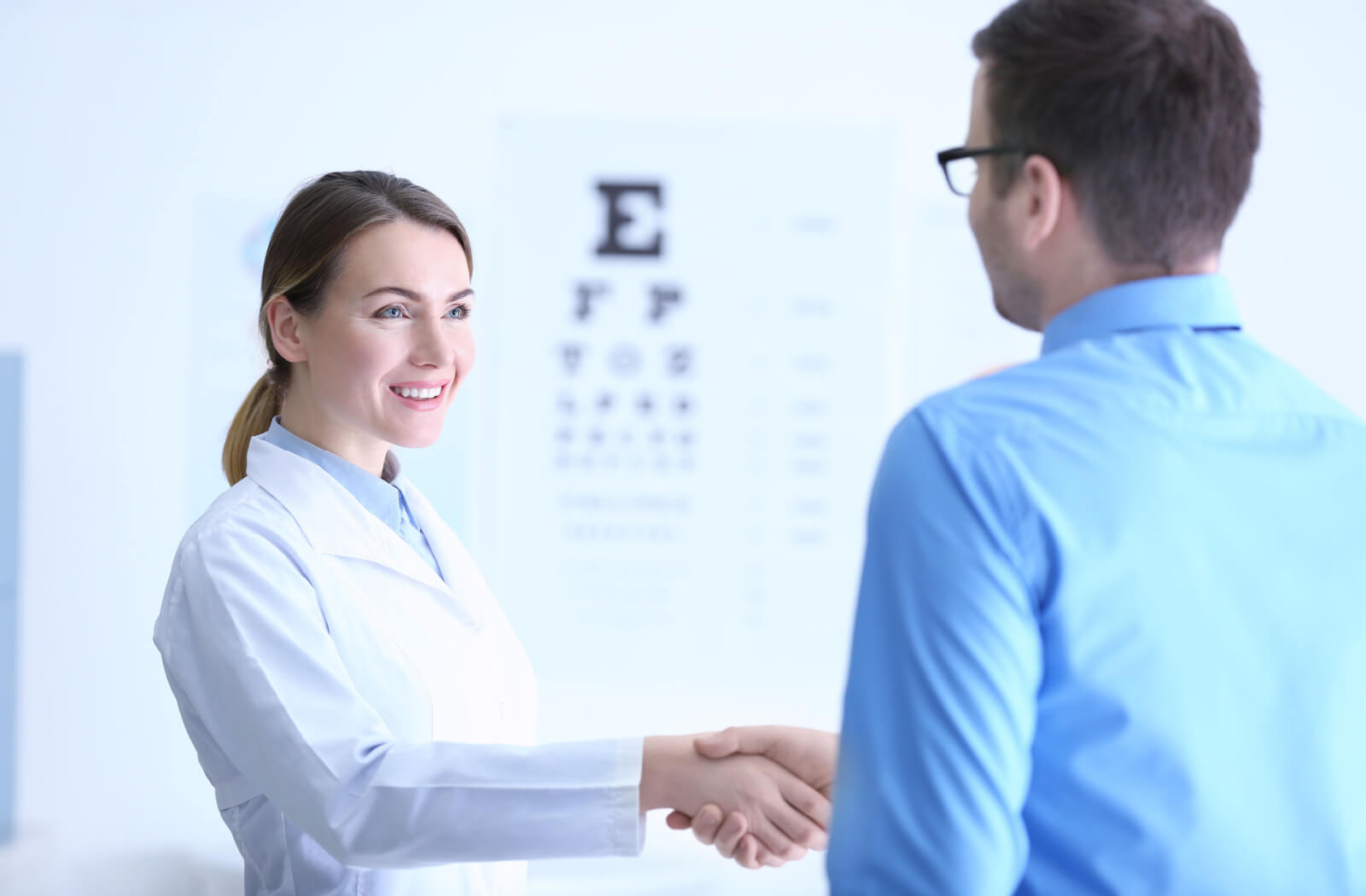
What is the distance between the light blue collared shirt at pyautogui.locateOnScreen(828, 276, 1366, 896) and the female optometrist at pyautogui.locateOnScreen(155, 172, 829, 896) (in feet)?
1.67

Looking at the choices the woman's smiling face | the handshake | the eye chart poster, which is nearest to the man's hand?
the handshake

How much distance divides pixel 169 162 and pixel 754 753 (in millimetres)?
2002

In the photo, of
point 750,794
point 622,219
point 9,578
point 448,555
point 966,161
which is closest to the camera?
point 966,161

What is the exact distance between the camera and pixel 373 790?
1.09 meters

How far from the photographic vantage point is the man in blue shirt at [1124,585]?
0.67 m

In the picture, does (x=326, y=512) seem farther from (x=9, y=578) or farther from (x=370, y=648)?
(x=9, y=578)

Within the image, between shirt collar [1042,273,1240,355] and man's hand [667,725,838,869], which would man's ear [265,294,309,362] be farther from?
shirt collar [1042,273,1240,355]

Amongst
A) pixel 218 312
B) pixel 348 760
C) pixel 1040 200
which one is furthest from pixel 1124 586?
pixel 218 312

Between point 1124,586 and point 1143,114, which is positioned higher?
point 1143,114

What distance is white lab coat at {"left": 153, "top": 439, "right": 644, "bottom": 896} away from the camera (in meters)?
1.10

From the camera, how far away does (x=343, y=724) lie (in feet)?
3.67

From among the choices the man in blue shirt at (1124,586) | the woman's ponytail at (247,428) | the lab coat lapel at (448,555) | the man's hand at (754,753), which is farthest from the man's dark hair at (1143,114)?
the woman's ponytail at (247,428)

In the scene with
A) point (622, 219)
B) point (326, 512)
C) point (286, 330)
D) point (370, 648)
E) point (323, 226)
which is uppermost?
point (622, 219)

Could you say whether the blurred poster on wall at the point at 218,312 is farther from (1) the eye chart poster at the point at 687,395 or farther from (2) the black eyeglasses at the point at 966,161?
(2) the black eyeglasses at the point at 966,161
